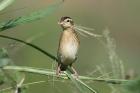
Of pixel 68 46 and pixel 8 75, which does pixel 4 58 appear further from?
pixel 68 46

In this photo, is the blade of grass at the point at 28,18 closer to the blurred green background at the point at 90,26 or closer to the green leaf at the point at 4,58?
the green leaf at the point at 4,58

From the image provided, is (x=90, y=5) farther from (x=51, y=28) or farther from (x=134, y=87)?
(x=134, y=87)

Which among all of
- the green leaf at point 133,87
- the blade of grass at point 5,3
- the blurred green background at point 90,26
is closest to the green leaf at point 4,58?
the blade of grass at point 5,3

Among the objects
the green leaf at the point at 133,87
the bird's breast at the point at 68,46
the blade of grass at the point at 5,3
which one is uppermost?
the blade of grass at the point at 5,3

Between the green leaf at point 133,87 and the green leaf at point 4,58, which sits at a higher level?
the green leaf at point 4,58

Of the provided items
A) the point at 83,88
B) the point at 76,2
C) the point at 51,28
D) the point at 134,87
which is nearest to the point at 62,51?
the point at 83,88

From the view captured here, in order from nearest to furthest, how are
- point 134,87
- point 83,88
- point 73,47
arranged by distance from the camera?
point 134,87 → point 83,88 → point 73,47

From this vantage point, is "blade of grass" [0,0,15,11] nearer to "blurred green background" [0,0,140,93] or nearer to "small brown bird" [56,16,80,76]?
"small brown bird" [56,16,80,76]

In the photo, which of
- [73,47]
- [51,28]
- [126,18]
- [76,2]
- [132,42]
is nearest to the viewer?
[73,47]

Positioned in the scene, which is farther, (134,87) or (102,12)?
(102,12)

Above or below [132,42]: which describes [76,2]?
above

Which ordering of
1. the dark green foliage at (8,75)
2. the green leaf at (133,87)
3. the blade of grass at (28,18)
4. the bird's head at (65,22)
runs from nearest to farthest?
the green leaf at (133,87) < the dark green foliage at (8,75) < the blade of grass at (28,18) < the bird's head at (65,22)
